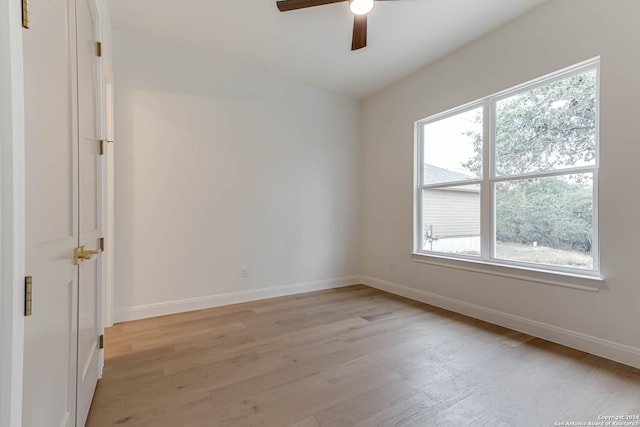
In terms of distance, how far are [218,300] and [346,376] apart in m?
2.06

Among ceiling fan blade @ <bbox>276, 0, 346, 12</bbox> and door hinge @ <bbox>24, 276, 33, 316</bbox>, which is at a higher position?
ceiling fan blade @ <bbox>276, 0, 346, 12</bbox>

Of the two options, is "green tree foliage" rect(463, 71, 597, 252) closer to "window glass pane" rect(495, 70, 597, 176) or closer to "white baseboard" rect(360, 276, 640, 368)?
"window glass pane" rect(495, 70, 597, 176)

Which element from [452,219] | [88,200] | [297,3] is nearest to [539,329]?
[452,219]

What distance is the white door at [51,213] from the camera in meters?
0.77

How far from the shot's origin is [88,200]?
154 centimetres

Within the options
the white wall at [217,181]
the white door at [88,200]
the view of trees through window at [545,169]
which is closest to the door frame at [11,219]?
the white door at [88,200]

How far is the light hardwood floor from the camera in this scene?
1590 mm

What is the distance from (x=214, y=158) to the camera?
3438mm

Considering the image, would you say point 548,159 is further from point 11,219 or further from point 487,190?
point 11,219

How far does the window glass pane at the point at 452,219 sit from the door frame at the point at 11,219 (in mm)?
3539

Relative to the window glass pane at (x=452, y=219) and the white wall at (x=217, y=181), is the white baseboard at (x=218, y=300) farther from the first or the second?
the window glass pane at (x=452, y=219)

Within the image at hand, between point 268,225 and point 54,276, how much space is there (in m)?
2.84

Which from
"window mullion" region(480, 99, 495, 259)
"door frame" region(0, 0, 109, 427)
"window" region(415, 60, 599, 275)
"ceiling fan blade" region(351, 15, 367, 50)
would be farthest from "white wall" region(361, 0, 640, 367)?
"door frame" region(0, 0, 109, 427)

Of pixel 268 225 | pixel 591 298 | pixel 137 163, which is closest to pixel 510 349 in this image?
pixel 591 298
